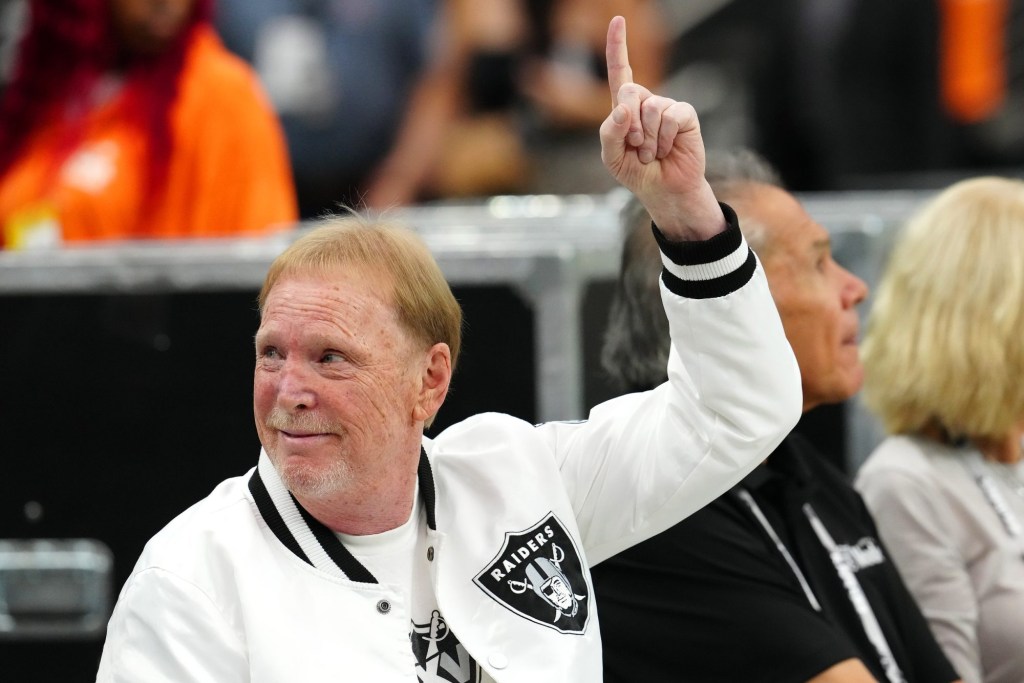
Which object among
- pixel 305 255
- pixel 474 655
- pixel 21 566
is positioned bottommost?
pixel 21 566

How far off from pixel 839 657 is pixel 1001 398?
798 mm

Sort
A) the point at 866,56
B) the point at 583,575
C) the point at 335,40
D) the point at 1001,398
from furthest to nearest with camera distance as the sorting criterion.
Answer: the point at 866,56 → the point at 335,40 → the point at 1001,398 → the point at 583,575

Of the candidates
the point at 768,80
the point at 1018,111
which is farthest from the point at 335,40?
the point at 1018,111

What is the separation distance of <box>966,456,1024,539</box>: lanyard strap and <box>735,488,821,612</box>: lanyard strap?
54 cm

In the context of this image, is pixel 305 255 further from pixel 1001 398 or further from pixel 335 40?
pixel 335 40

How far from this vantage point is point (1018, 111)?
26.8ft

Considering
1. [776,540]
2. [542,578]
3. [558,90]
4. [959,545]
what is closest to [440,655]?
[542,578]

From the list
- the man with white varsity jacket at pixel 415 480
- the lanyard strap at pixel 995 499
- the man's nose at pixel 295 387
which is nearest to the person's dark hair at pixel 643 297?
the man with white varsity jacket at pixel 415 480

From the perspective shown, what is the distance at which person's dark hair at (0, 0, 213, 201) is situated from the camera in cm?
420

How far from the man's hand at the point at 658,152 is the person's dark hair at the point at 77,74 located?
7.54ft

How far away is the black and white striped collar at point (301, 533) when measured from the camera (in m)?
2.04

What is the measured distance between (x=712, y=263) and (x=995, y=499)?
1.12m

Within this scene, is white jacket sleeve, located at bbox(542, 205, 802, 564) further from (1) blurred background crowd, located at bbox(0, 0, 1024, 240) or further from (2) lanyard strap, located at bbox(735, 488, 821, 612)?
(1) blurred background crowd, located at bbox(0, 0, 1024, 240)

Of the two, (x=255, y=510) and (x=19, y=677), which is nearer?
→ (x=255, y=510)
